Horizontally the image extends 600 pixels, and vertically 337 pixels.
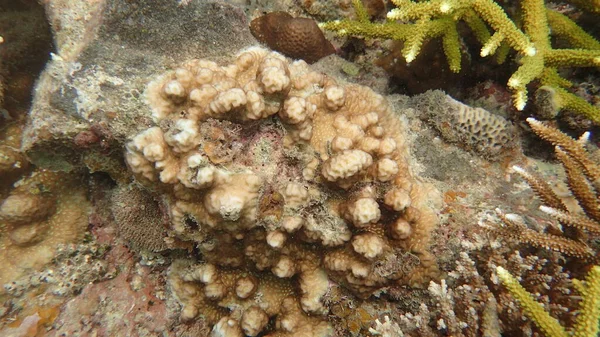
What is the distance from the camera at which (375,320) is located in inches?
92.7

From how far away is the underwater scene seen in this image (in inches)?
83.8

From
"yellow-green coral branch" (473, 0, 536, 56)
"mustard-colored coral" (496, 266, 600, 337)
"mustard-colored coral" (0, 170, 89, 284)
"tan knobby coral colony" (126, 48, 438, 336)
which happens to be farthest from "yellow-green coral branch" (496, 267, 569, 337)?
"mustard-colored coral" (0, 170, 89, 284)

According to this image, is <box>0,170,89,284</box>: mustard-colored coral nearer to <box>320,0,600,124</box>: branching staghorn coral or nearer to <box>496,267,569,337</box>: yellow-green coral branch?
<box>320,0,600,124</box>: branching staghorn coral

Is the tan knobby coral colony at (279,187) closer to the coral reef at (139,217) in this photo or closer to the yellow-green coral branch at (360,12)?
the coral reef at (139,217)

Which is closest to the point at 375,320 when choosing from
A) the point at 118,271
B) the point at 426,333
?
the point at 426,333

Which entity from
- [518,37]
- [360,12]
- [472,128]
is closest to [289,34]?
[360,12]

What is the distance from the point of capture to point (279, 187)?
229 cm

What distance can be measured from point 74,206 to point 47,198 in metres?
0.21

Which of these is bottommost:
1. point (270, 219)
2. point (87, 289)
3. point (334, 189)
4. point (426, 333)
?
point (87, 289)

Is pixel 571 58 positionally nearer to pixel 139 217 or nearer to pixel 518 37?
pixel 518 37

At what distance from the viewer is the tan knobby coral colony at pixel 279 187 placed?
215 cm

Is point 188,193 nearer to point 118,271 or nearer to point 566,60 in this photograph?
point 118,271

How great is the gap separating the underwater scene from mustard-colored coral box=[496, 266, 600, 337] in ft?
0.06

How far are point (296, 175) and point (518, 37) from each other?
1.94 m
